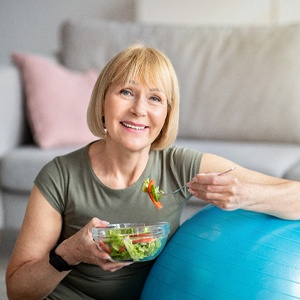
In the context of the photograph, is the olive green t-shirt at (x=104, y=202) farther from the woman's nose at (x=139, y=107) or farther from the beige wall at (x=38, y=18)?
the beige wall at (x=38, y=18)

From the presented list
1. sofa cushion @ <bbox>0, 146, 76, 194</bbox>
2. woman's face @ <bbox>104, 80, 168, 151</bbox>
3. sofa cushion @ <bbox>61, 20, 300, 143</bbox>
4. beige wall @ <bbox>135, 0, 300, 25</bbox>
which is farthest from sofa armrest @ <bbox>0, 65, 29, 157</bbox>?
woman's face @ <bbox>104, 80, 168, 151</bbox>

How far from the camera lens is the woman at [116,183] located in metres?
1.96

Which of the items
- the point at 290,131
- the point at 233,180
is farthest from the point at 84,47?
the point at 233,180

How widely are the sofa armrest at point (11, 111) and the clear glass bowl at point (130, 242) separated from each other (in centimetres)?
193

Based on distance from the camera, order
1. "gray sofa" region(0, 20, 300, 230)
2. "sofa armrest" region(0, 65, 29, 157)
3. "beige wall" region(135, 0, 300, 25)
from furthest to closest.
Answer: "beige wall" region(135, 0, 300, 25) < "sofa armrest" region(0, 65, 29, 157) < "gray sofa" region(0, 20, 300, 230)

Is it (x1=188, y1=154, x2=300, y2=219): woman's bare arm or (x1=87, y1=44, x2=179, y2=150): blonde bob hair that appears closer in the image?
(x1=188, y1=154, x2=300, y2=219): woman's bare arm

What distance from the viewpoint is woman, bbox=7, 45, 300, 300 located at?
1965 millimetres

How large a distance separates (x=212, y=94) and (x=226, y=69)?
140mm

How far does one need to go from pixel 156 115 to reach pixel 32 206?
1.33ft

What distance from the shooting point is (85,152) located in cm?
211

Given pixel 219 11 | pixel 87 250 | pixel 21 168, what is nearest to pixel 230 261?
pixel 87 250

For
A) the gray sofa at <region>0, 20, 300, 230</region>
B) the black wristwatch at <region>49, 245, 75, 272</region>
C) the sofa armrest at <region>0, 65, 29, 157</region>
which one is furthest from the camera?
the sofa armrest at <region>0, 65, 29, 157</region>

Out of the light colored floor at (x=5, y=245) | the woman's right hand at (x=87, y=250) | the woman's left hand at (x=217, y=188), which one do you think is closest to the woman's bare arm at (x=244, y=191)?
the woman's left hand at (x=217, y=188)

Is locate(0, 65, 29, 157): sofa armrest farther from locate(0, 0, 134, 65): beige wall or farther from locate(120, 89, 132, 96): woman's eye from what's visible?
locate(120, 89, 132, 96): woman's eye
